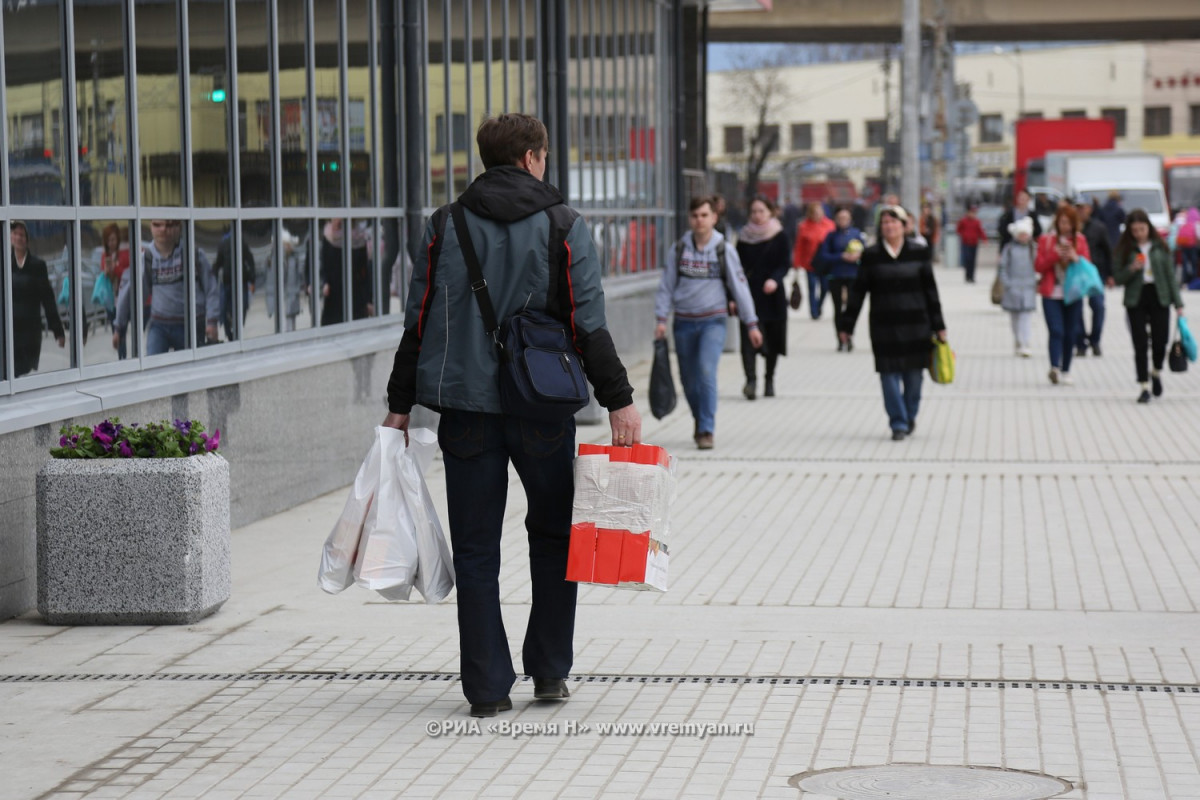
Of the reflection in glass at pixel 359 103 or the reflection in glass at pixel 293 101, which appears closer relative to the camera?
the reflection in glass at pixel 293 101

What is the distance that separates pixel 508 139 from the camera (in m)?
5.62

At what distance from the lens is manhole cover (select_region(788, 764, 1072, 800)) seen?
4.91 meters

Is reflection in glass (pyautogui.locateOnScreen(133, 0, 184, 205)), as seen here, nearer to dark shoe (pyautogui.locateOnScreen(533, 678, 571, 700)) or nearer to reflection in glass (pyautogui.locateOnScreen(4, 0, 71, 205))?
reflection in glass (pyautogui.locateOnScreen(4, 0, 71, 205))

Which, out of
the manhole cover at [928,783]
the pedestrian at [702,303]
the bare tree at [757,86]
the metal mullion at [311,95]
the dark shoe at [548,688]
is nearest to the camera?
the manhole cover at [928,783]

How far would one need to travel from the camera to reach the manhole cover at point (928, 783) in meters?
4.91

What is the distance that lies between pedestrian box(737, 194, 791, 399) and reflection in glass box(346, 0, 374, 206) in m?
4.36

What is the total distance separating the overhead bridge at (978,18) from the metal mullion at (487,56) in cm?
2687

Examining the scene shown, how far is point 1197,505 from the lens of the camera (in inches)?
402

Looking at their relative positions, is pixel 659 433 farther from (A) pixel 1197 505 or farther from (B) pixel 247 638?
(B) pixel 247 638

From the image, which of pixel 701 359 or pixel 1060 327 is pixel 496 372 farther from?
pixel 1060 327

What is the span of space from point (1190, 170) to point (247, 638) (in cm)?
4998

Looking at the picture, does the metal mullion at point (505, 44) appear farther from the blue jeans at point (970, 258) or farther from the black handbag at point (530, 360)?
the blue jeans at point (970, 258)

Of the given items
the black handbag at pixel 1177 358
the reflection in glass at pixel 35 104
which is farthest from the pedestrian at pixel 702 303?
the reflection in glass at pixel 35 104

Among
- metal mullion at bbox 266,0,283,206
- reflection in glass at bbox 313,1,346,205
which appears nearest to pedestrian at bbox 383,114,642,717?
metal mullion at bbox 266,0,283,206
